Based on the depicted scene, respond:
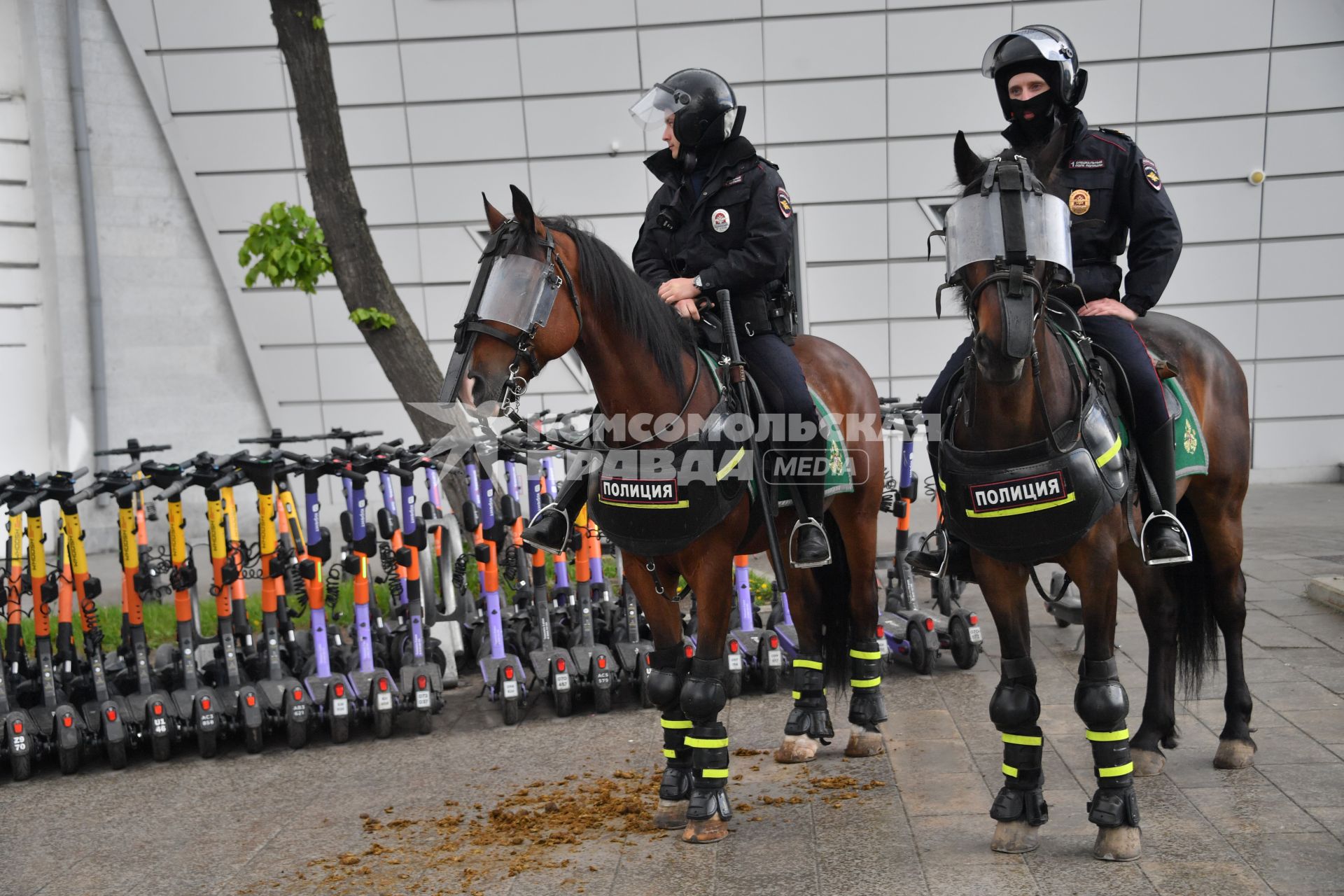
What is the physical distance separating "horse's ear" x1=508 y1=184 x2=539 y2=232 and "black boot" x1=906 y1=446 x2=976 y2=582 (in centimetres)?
172

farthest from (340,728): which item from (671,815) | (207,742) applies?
(671,815)

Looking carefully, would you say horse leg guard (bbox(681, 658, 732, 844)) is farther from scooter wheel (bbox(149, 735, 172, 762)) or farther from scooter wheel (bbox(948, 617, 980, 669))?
scooter wheel (bbox(149, 735, 172, 762))

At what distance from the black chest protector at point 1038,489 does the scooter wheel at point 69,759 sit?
4.38 metres

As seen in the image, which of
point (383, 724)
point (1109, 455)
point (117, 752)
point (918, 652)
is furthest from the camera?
point (918, 652)

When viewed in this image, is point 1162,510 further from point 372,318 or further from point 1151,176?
point 372,318

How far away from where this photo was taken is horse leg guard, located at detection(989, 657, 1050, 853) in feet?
12.8

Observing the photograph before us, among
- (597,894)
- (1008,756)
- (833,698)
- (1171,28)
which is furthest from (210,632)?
(1171,28)

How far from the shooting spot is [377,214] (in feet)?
39.5

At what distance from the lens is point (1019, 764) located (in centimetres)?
393

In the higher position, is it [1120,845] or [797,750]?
[1120,845]

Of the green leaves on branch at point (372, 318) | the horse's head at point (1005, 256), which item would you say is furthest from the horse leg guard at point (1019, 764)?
the green leaves on branch at point (372, 318)

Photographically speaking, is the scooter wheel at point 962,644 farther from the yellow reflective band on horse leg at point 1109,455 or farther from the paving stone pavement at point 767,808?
the yellow reflective band on horse leg at point 1109,455

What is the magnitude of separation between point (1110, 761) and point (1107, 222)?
1.98 metres

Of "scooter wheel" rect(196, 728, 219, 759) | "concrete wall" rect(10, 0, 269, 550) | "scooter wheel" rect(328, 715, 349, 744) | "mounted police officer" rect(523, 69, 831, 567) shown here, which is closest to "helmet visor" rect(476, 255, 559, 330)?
"mounted police officer" rect(523, 69, 831, 567)
